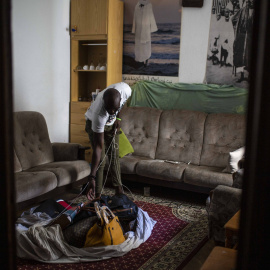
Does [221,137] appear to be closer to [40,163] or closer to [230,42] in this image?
[230,42]

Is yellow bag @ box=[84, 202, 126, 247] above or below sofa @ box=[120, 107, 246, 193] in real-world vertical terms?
below

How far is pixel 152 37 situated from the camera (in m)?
5.02

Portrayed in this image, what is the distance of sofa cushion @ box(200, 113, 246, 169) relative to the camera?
4184 millimetres

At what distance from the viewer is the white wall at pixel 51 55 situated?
4.37 meters

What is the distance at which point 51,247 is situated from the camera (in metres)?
2.69

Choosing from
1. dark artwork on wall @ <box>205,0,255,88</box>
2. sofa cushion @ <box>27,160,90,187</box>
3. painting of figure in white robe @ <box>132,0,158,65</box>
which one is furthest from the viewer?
painting of figure in white robe @ <box>132,0,158,65</box>

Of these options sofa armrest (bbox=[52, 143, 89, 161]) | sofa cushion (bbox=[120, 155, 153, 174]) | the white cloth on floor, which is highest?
sofa armrest (bbox=[52, 143, 89, 161])

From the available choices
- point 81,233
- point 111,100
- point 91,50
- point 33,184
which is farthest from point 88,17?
point 81,233

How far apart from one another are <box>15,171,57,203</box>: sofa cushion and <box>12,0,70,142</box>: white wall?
1.26 meters

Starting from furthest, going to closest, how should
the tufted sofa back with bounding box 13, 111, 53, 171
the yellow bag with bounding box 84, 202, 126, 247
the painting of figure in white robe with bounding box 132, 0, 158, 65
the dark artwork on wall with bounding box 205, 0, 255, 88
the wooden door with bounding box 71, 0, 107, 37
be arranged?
the painting of figure in white robe with bounding box 132, 0, 158, 65, the wooden door with bounding box 71, 0, 107, 37, the dark artwork on wall with bounding box 205, 0, 255, 88, the tufted sofa back with bounding box 13, 111, 53, 171, the yellow bag with bounding box 84, 202, 126, 247

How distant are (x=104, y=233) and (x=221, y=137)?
2.16 meters

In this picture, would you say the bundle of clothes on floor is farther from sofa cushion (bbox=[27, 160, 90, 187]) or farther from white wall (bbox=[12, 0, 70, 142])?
white wall (bbox=[12, 0, 70, 142])

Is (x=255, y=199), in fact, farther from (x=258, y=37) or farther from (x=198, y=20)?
(x=198, y=20)

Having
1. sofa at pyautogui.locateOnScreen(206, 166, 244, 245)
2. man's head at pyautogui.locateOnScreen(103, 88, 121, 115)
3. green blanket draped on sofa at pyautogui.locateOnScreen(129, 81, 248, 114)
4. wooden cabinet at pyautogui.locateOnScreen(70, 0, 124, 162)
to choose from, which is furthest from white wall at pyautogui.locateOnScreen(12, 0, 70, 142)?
sofa at pyautogui.locateOnScreen(206, 166, 244, 245)
